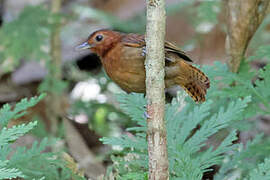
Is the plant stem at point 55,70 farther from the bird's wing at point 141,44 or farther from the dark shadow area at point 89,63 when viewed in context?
the bird's wing at point 141,44

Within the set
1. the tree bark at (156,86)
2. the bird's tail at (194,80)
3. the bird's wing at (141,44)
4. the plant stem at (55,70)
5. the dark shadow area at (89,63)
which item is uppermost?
the dark shadow area at (89,63)

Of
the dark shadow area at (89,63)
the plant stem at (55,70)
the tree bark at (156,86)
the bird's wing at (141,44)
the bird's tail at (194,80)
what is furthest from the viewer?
the dark shadow area at (89,63)

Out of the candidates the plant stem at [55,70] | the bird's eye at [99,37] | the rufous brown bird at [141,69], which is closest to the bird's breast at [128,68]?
the rufous brown bird at [141,69]

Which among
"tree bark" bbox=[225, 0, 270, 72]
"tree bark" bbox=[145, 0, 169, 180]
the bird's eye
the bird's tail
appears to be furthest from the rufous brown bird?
"tree bark" bbox=[145, 0, 169, 180]

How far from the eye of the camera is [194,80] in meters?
2.83

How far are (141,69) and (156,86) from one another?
81cm

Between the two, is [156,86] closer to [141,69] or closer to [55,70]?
[141,69]

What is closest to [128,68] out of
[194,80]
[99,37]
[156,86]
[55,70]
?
[194,80]

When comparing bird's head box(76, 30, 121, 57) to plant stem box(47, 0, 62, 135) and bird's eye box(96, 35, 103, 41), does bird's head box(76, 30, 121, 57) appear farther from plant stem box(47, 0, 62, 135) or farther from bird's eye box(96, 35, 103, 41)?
plant stem box(47, 0, 62, 135)

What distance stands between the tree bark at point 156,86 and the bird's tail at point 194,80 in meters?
0.88

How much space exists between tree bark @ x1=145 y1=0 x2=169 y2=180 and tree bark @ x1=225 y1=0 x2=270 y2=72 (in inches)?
52.8

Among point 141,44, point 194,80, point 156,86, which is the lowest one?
point 156,86

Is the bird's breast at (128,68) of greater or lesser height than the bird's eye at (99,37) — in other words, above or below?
below

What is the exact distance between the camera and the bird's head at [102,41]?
3.12 m
